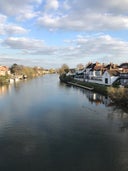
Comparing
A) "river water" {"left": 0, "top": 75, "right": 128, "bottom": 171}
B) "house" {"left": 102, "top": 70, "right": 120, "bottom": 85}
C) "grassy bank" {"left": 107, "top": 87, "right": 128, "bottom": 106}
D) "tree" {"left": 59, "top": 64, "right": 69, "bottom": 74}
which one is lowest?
"river water" {"left": 0, "top": 75, "right": 128, "bottom": 171}

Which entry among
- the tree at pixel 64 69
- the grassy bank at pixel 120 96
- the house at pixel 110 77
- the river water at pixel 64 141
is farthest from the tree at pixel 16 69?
the river water at pixel 64 141

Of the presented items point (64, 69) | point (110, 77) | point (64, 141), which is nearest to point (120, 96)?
point (64, 141)

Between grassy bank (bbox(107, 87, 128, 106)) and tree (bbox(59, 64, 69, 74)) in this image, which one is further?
tree (bbox(59, 64, 69, 74))

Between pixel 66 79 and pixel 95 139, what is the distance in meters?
50.8

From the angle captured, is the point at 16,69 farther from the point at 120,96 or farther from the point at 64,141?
the point at 64,141

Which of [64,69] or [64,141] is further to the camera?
[64,69]

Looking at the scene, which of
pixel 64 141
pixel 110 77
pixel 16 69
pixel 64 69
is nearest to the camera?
pixel 64 141

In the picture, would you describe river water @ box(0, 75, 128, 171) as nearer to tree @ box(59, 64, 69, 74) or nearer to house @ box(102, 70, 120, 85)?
house @ box(102, 70, 120, 85)

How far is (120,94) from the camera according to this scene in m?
23.6

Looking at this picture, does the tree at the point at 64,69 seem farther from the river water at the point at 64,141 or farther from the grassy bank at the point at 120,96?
the river water at the point at 64,141

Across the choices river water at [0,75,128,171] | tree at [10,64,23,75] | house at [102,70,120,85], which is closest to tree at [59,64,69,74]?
tree at [10,64,23,75]

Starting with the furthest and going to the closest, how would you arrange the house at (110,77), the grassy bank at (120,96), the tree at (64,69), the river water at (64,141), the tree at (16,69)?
the tree at (16,69) → the tree at (64,69) → the house at (110,77) → the grassy bank at (120,96) → the river water at (64,141)

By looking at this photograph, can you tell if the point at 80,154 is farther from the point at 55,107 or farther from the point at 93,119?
the point at 55,107

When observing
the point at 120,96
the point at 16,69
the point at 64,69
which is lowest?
the point at 120,96
